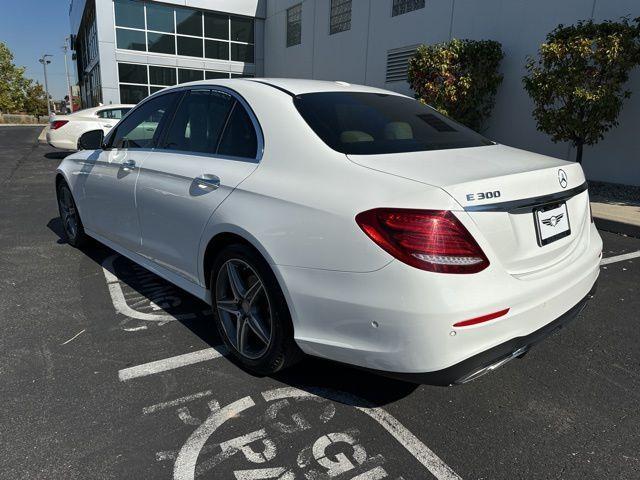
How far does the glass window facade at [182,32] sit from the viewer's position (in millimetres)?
20547

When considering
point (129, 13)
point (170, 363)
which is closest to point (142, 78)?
point (129, 13)

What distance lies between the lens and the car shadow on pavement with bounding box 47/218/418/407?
8.54 ft

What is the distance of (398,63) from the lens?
14695 mm

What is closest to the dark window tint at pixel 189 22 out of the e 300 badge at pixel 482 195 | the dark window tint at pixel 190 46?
the dark window tint at pixel 190 46

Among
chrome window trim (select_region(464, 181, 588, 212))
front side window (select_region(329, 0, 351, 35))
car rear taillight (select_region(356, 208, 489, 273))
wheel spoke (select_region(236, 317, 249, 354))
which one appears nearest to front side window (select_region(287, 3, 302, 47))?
front side window (select_region(329, 0, 351, 35))

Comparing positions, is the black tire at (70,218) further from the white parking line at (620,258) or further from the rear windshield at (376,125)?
the white parking line at (620,258)

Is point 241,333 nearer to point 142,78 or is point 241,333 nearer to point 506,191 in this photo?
point 506,191

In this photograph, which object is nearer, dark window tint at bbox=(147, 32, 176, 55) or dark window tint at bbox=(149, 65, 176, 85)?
dark window tint at bbox=(147, 32, 176, 55)

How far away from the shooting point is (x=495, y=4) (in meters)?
11.2

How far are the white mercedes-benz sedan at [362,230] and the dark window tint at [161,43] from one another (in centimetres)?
1996

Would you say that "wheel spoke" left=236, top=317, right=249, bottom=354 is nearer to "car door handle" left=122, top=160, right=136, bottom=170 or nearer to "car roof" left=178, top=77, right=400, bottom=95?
"car roof" left=178, top=77, right=400, bottom=95

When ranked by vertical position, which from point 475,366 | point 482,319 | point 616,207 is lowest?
point 616,207

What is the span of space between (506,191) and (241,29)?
23.2 m

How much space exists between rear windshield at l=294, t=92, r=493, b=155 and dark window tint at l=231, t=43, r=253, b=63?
70.5 feet
